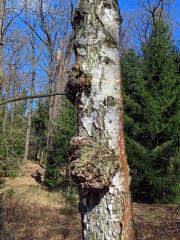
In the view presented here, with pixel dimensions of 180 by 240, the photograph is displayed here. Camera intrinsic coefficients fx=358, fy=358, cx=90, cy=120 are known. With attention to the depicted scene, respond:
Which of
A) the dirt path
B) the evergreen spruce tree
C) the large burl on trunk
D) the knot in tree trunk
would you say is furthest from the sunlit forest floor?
the knot in tree trunk

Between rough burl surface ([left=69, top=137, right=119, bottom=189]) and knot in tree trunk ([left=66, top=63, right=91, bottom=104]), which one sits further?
knot in tree trunk ([left=66, top=63, right=91, bottom=104])

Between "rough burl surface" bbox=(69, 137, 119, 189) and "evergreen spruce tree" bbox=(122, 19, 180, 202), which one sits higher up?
"evergreen spruce tree" bbox=(122, 19, 180, 202)

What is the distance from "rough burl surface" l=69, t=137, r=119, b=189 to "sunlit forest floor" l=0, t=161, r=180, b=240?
244 inches

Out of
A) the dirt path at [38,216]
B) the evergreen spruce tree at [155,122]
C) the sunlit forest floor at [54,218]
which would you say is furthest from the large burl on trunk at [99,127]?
the evergreen spruce tree at [155,122]

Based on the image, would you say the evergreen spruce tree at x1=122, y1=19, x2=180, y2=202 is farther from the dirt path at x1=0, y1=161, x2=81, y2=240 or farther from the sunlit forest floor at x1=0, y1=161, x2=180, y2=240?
the dirt path at x1=0, y1=161, x2=81, y2=240

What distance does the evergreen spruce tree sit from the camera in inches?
519

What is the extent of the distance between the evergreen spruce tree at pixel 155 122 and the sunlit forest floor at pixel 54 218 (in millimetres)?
820

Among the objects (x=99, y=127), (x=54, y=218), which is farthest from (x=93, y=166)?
(x=54, y=218)

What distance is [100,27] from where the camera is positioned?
2.17 m

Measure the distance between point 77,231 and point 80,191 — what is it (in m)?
8.09

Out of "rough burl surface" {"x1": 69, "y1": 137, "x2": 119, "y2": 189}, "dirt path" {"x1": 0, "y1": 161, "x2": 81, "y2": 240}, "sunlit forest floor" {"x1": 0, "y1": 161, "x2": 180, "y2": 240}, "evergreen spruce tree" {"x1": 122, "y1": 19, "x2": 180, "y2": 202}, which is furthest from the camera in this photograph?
"evergreen spruce tree" {"x1": 122, "y1": 19, "x2": 180, "y2": 202}

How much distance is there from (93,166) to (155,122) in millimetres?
11615

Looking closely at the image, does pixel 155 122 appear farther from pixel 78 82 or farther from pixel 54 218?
pixel 78 82

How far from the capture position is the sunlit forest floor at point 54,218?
922 centimetres
